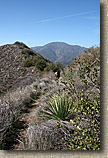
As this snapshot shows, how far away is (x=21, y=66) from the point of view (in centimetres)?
1845

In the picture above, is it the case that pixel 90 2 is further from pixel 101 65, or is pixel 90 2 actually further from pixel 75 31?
pixel 101 65

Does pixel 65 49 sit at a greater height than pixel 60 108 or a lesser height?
greater

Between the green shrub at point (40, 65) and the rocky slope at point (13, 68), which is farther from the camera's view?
the green shrub at point (40, 65)

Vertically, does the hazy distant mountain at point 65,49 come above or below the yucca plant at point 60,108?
above

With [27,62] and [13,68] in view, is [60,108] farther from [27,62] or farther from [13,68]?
[27,62]

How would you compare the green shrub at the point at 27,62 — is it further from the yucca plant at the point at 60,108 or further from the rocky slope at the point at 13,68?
the yucca plant at the point at 60,108

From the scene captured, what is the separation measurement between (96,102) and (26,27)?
1.60 m

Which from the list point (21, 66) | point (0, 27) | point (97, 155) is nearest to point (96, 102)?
point (97, 155)

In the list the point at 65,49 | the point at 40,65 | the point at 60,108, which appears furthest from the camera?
the point at 40,65

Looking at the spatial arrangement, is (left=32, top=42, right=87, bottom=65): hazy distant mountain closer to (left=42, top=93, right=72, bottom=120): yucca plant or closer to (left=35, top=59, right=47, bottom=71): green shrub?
(left=42, top=93, right=72, bottom=120): yucca plant

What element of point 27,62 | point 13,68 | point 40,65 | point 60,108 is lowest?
point 60,108

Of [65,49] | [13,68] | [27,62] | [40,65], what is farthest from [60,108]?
[27,62]

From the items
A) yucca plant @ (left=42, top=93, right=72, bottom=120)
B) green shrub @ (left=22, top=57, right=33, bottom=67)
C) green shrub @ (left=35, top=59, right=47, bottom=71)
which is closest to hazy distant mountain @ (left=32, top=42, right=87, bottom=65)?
yucca plant @ (left=42, top=93, right=72, bottom=120)

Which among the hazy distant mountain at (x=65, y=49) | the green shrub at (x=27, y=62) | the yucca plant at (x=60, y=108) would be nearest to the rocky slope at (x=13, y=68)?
the green shrub at (x=27, y=62)
